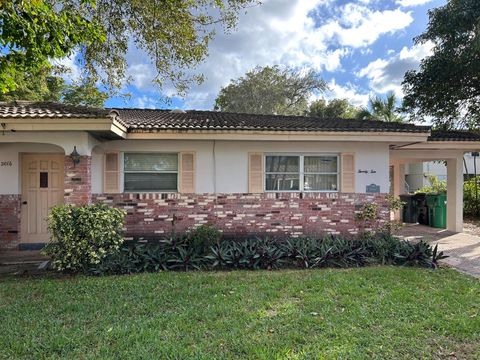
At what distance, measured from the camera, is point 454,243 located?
31.6 feet

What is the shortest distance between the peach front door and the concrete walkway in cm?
1027

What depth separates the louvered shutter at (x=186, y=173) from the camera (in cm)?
864

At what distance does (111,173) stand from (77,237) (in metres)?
2.55

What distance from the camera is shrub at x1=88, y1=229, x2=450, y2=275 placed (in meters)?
6.65

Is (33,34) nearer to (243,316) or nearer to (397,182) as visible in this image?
(243,316)

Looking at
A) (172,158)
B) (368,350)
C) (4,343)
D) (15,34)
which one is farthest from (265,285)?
(15,34)

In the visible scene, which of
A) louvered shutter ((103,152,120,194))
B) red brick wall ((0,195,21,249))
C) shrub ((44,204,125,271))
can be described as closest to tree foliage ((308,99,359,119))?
louvered shutter ((103,152,120,194))

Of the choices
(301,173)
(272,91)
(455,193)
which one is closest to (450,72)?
(455,193)

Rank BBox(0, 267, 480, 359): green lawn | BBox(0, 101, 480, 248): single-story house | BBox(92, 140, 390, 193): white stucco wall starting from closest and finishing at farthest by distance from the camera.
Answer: BBox(0, 267, 480, 359): green lawn < BBox(0, 101, 480, 248): single-story house < BBox(92, 140, 390, 193): white stucco wall

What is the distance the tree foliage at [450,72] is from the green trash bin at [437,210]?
408cm

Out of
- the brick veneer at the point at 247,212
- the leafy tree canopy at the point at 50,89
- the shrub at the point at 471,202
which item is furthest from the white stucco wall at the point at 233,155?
the shrub at the point at 471,202

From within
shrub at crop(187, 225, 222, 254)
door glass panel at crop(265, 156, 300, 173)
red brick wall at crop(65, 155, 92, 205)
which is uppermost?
door glass panel at crop(265, 156, 300, 173)

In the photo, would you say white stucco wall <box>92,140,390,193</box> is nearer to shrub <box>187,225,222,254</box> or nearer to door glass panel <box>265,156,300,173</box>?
door glass panel <box>265,156,300,173</box>

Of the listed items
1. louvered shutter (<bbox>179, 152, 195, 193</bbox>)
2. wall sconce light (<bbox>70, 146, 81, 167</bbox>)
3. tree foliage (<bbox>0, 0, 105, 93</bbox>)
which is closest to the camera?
tree foliage (<bbox>0, 0, 105, 93</bbox>)
